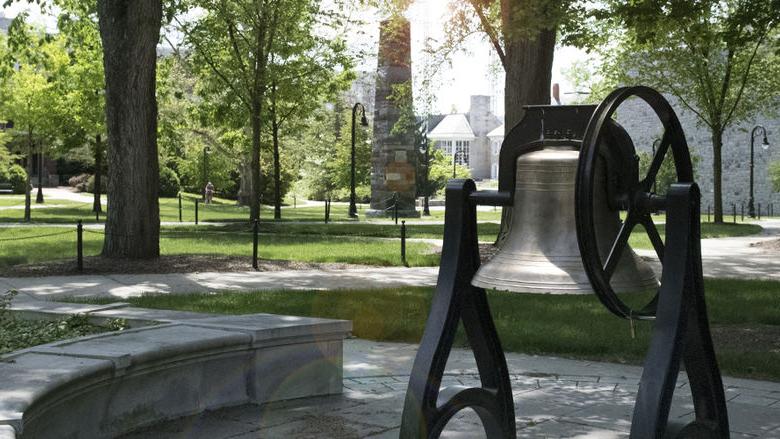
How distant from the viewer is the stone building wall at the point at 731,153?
194 ft

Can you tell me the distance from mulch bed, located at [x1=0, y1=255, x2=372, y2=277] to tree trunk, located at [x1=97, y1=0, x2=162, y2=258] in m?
0.45

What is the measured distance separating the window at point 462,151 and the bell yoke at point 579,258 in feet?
348

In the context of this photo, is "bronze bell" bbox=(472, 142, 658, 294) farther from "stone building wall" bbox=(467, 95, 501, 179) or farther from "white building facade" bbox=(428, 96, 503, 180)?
"stone building wall" bbox=(467, 95, 501, 179)

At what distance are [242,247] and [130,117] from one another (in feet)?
17.2

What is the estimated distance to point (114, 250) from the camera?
52.5 feet

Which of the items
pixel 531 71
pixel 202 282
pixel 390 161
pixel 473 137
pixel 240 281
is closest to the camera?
pixel 202 282

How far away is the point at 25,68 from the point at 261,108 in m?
9.54

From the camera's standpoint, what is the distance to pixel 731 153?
60.8 m

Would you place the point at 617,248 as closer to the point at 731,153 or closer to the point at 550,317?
the point at 550,317

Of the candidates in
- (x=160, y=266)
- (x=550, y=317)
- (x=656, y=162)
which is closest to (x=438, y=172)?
(x=160, y=266)

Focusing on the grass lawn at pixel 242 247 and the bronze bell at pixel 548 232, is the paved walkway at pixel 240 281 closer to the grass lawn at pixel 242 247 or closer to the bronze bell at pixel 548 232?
the grass lawn at pixel 242 247

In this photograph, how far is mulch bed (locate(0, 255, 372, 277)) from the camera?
1507 cm

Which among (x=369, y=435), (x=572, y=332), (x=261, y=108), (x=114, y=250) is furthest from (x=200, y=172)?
(x=369, y=435)

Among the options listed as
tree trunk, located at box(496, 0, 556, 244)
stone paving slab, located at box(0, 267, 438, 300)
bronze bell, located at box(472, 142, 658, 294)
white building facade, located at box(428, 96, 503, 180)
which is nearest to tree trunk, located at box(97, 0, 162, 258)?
stone paving slab, located at box(0, 267, 438, 300)
